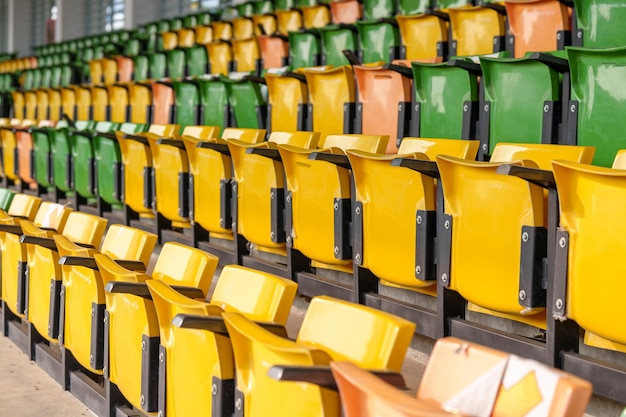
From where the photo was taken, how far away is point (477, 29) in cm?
115

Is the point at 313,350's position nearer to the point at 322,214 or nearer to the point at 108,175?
the point at 322,214

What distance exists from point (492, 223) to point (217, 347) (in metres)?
0.23

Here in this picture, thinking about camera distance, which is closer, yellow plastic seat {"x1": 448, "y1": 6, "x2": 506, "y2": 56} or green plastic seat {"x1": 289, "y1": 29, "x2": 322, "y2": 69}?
yellow plastic seat {"x1": 448, "y1": 6, "x2": 506, "y2": 56}

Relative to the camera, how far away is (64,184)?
146cm

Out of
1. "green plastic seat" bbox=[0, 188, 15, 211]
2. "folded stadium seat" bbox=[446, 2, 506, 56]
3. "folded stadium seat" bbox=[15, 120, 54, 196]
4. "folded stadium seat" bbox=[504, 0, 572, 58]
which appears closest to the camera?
"folded stadium seat" bbox=[504, 0, 572, 58]

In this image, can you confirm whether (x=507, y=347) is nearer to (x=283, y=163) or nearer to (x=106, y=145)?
(x=283, y=163)

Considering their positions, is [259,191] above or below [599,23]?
below

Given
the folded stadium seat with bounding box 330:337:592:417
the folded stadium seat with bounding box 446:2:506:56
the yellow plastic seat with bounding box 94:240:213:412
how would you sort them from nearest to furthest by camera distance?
the folded stadium seat with bounding box 330:337:592:417
the yellow plastic seat with bounding box 94:240:213:412
the folded stadium seat with bounding box 446:2:506:56

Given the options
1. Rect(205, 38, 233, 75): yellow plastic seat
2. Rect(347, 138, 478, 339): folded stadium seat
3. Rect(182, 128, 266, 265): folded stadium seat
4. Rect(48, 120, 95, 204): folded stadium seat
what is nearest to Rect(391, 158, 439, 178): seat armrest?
Rect(347, 138, 478, 339): folded stadium seat

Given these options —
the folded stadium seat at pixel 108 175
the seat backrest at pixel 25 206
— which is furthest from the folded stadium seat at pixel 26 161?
the seat backrest at pixel 25 206

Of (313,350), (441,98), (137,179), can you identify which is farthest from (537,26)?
(313,350)

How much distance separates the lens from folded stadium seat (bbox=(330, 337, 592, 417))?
0.92ft

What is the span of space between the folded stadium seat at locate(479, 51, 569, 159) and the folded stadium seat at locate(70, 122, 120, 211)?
711 millimetres

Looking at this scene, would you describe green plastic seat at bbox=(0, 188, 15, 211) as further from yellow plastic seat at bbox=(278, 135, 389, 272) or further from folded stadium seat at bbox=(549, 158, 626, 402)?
folded stadium seat at bbox=(549, 158, 626, 402)
